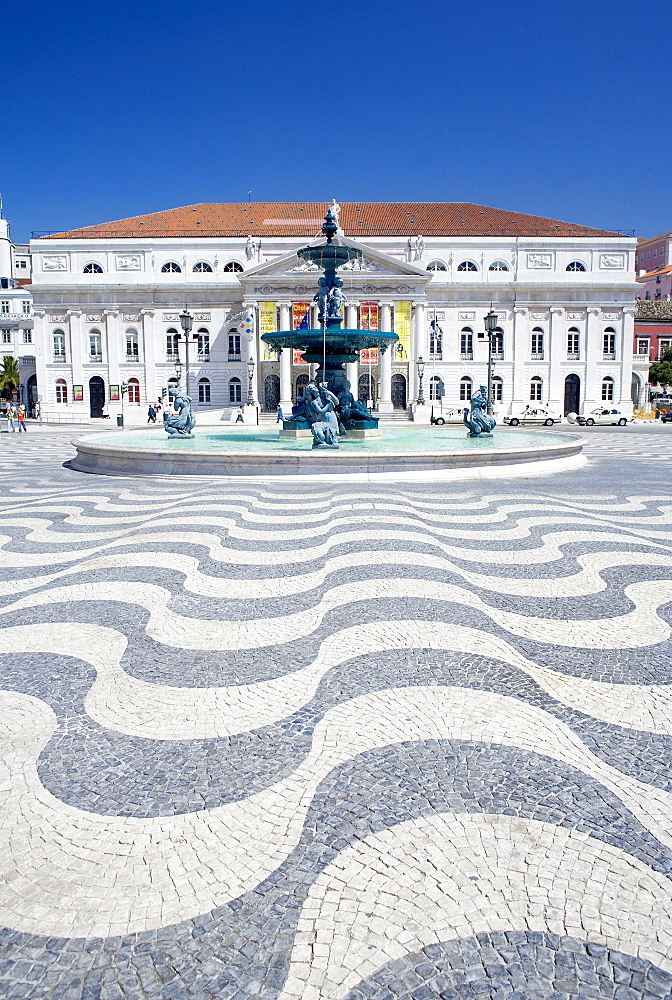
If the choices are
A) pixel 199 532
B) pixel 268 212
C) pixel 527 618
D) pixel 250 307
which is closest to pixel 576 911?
pixel 527 618

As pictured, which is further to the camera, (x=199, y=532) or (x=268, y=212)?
(x=268, y=212)

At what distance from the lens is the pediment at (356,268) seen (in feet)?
170

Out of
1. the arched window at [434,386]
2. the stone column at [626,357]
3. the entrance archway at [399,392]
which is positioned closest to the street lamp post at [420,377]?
the entrance archway at [399,392]

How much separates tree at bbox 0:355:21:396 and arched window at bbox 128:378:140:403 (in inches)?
744

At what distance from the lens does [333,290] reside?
19.9m

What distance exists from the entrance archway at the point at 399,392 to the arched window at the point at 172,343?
18.5 meters

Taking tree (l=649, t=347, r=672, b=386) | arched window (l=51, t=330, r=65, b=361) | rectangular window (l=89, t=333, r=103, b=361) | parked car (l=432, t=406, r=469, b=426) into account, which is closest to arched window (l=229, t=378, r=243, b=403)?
rectangular window (l=89, t=333, r=103, b=361)

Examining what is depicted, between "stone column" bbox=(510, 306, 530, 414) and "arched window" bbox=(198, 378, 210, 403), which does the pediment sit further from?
"arched window" bbox=(198, 378, 210, 403)

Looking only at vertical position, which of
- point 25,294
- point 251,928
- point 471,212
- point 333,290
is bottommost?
point 251,928

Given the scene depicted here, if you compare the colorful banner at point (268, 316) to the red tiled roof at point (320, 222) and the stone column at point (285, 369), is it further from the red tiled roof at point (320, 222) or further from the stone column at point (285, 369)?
the red tiled roof at point (320, 222)

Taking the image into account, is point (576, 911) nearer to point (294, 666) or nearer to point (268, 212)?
point (294, 666)

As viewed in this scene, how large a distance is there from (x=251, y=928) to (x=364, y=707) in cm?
159

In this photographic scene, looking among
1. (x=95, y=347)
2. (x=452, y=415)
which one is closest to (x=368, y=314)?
(x=452, y=415)

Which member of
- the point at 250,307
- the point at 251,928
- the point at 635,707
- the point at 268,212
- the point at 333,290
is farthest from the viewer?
the point at 268,212
